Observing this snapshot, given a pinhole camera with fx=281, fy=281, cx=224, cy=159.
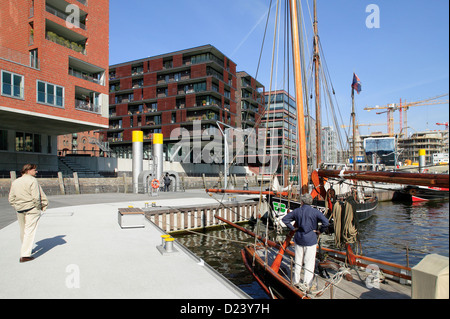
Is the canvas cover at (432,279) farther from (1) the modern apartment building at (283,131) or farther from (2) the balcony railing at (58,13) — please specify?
(2) the balcony railing at (58,13)

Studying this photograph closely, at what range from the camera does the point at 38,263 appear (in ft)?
20.3

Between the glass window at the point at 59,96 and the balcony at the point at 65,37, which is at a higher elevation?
the balcony at the point at 65,37

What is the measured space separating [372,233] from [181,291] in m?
15.8

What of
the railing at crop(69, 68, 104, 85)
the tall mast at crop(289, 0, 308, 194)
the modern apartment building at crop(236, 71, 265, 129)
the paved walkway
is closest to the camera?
the paved walkway

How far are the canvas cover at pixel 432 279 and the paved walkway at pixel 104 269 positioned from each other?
101 inches

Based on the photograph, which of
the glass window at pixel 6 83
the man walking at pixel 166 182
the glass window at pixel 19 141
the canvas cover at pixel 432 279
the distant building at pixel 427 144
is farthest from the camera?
the distant building at pixel 427 144

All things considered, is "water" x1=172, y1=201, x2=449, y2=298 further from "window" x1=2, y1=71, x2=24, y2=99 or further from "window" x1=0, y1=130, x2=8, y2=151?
"window" x1=0, y1=130, x2=8, y2=151

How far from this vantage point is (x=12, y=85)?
20531 mm

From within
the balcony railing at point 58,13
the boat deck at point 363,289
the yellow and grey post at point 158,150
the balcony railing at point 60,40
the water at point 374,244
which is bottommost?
the water at point 374,244

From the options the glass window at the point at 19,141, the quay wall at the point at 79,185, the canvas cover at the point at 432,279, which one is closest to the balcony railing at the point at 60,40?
the glass window at the point at 19,141

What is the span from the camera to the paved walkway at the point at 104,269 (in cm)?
471

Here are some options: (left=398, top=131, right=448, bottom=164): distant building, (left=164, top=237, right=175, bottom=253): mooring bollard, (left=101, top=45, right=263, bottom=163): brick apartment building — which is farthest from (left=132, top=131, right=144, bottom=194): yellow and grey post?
(left=398, top=131, right=448, bottom=164): distant building

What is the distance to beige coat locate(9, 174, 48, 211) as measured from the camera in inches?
237

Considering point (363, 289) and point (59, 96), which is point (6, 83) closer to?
point (59, 96)
